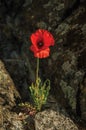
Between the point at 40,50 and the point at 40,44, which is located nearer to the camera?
the point at 40,50

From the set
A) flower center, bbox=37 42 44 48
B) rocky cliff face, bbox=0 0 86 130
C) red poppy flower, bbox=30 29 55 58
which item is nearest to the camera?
red poppy flower, bbox=30 29 55 58

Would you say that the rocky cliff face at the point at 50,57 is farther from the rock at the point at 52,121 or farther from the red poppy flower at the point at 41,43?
the red poppy flower at the point at 41,43

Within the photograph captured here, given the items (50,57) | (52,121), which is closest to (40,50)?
(50,57)

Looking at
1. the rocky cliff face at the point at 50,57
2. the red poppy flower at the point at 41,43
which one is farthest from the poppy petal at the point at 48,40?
the rocky cliff face at the point at 50,57

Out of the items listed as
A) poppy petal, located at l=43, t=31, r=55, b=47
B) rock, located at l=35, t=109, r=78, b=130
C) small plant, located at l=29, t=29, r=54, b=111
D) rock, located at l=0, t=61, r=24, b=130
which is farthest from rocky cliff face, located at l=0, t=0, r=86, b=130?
poppy petal, located at l=43, t=31, r=55, b=47

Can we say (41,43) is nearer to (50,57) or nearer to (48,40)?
(48,40)

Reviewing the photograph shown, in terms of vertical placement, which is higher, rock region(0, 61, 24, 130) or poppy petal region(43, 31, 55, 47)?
poppy petal region(43, 31, 55, 47)

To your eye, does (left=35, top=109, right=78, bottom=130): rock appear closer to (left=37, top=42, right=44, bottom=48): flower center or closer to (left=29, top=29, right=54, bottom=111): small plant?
(left=29, top=29, right=54, bottom=111): small plant
